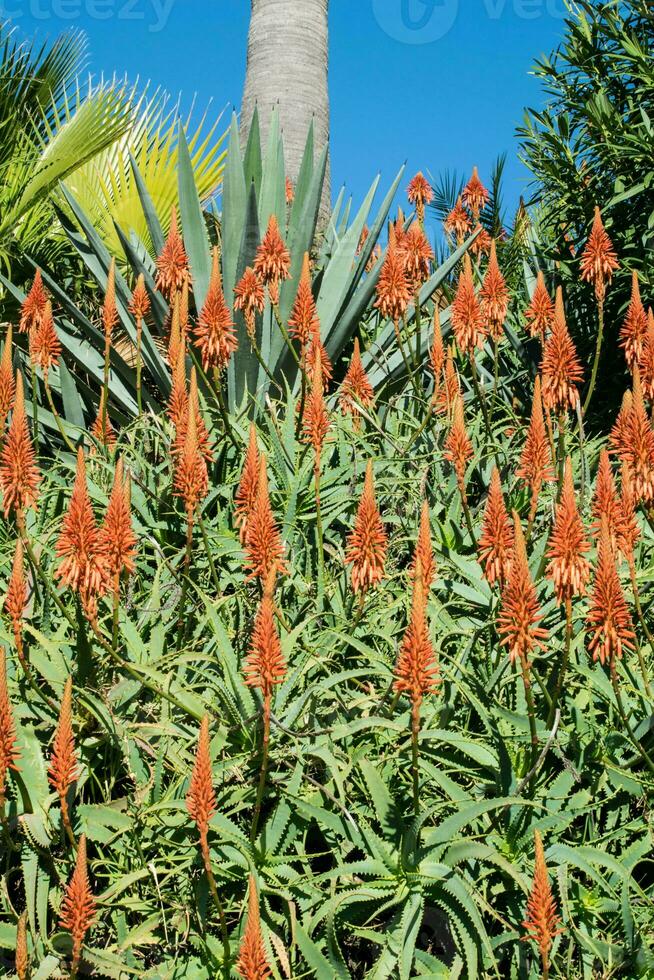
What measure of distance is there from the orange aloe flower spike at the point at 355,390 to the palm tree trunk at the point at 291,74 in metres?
2.94

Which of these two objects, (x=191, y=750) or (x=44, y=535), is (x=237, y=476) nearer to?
(x=44, y=535)

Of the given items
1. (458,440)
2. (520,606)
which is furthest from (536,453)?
(520,606)

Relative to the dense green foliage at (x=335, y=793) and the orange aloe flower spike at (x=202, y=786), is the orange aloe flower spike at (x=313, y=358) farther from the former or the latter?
the orange aloe flower spike at (x=202, y=786)

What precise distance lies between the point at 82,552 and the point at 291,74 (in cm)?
522

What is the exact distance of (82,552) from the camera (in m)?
2.55

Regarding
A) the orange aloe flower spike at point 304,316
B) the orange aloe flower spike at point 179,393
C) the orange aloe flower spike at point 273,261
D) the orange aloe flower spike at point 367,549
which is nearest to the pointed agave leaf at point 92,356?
the orange aloe flower spike at point 273,261

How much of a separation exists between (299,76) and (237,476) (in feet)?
13.0

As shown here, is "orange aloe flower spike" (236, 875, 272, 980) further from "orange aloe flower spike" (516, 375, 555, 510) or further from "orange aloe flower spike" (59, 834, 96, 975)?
"orange aloe flower spike" (516, 375, 555, 510)

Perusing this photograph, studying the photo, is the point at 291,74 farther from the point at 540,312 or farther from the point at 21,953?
the point at 21,953

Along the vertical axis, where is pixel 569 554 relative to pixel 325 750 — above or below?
above

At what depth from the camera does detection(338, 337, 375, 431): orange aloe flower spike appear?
3926mm

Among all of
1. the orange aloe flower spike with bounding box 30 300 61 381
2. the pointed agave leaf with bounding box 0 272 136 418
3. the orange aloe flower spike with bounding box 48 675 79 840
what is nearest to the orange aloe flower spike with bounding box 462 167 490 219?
the pointed agave leaf with bounding box 0 272 136 418

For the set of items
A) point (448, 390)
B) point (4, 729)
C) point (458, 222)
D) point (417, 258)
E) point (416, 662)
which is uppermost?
point (458, 222)

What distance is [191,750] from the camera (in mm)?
2889
